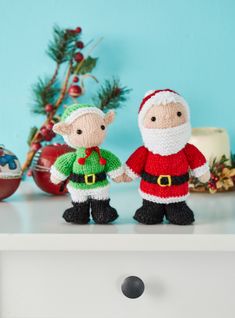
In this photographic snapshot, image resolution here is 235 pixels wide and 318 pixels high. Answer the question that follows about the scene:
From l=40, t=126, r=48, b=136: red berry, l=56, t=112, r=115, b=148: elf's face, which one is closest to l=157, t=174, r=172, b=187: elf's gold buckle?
l=56, t=112, r=115, b=148: elf's face

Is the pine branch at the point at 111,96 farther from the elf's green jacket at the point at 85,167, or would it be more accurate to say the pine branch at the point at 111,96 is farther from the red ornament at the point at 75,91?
the elf's green jacket at the point at 85,167

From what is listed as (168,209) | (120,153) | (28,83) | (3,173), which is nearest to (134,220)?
(168,209)

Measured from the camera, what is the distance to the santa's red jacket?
799 millimetres

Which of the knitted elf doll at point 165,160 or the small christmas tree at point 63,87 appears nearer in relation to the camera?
the knitted elf doll at point 165,160

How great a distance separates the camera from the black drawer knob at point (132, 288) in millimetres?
779

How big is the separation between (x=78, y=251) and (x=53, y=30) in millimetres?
532

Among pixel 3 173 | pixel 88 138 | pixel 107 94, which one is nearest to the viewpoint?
pixel 88 138

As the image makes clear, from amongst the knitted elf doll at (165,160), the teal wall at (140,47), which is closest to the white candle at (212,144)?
the teal wall at (140,47)

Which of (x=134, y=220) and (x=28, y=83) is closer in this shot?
(x=134, y=220)

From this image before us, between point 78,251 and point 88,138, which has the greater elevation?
point 88,138

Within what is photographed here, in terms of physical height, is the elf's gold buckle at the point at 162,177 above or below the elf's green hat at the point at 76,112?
below

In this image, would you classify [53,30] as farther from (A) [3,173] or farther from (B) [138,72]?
(A) [3,173]

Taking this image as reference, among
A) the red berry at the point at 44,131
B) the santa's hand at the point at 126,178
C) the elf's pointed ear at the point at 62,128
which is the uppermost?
the elf's pointed ear at the point at 62,128

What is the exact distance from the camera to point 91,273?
2.67 ft
